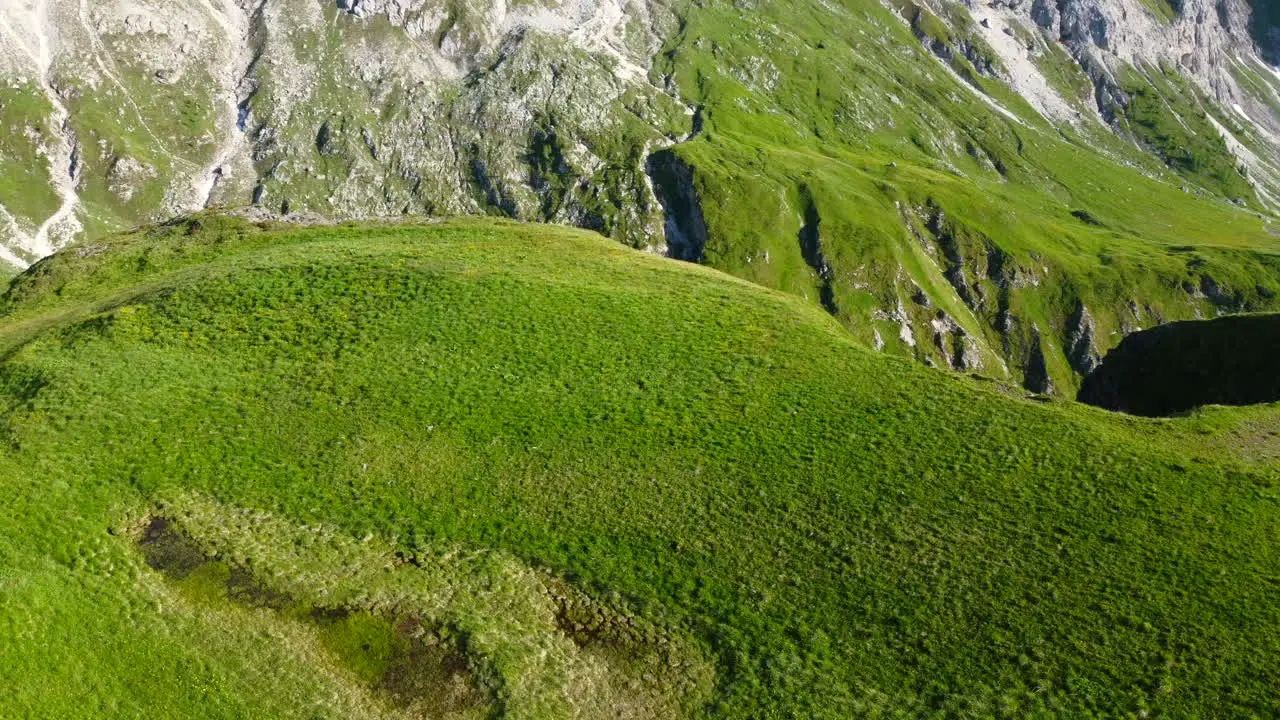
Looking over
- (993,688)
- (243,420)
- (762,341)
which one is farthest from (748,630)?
(243,420)

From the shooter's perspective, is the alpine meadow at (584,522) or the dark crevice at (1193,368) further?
the dark crevice at (1193,368)

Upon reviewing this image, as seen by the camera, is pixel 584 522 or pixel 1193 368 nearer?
pixel 584 522

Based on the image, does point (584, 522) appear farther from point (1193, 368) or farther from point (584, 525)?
point (1193, 368)

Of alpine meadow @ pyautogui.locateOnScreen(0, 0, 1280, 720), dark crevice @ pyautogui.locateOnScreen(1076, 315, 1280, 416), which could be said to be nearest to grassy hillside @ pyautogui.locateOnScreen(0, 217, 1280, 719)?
alpine meadow @ pyautogui.locateOnScreen(0, 0, 1280, 720)

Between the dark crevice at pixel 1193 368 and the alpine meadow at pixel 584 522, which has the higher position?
the dark crevice at pixel 1193 368

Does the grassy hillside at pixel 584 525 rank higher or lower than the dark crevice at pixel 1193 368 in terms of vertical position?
lower

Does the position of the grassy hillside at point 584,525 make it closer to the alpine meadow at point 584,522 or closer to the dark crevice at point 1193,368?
the alpine meadow at point 584,522

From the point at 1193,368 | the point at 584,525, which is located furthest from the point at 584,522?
the point at 1193,368

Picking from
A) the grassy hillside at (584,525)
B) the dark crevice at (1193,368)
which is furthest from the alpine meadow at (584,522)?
the dark crevice at (1193,368)

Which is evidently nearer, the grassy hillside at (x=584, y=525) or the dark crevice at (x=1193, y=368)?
the grassy hillside at (x=584, y=525)
